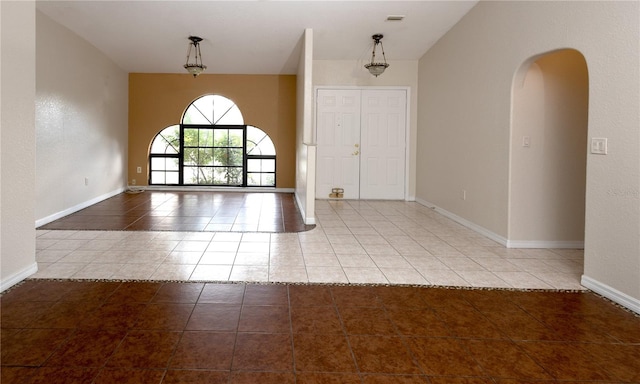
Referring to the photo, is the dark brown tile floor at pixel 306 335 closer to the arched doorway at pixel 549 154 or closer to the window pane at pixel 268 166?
the arched doorway at pixel 549 154

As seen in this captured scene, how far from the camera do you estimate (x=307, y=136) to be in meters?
6.19

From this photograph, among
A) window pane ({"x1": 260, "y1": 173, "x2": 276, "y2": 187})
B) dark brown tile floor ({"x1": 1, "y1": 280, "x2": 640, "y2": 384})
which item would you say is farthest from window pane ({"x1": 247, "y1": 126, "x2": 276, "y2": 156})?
dark brown tile floor ({"x1": 1, "y1": 280, "x2": 640, "y2": 384})

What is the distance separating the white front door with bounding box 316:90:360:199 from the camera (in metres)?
8.07

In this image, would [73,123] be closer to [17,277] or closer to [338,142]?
[17,277]

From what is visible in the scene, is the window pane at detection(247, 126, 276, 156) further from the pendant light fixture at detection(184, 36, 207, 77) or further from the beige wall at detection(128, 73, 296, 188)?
the pendant light fixture at detection(184, 36, 207, 77)

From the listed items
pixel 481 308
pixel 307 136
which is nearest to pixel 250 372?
pixel 481 308

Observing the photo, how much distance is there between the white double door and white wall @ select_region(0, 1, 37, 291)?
5.28m

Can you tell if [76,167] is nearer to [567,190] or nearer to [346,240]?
[346,240]

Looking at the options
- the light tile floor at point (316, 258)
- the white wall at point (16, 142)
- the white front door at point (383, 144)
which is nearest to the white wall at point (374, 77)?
the white front door at point (383, 144)

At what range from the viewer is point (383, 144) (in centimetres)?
818

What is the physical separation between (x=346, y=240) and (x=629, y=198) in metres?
2.51

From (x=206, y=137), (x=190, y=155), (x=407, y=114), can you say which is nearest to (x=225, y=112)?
(x=206, y=137)

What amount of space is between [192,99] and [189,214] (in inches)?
148

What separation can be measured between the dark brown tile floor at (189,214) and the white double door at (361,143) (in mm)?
989
